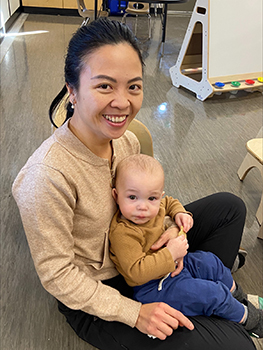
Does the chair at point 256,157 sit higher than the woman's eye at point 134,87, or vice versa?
the woman's eye at point 134,87

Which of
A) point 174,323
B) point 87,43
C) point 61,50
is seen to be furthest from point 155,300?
point 61,50

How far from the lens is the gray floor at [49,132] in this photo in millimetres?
1368

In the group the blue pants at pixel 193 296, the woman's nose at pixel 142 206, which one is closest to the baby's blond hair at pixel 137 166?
the woman's nose at pixel 142 206

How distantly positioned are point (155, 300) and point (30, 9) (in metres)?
6.85

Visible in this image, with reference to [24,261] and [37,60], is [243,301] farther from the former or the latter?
[37,60]

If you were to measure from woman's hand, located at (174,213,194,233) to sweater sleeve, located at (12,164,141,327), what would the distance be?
13.5 inches

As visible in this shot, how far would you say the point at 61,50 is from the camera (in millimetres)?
4488

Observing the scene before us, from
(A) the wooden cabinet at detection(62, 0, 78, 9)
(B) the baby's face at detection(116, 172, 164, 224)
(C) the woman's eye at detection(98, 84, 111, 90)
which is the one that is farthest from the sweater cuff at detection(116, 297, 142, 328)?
(A) the wooden cabinet at detection(62, 0, 78, 9)

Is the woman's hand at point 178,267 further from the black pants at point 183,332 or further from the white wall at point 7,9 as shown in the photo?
the white wall at point 7,9

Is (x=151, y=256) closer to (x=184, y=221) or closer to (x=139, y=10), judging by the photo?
(x=184, y=221)

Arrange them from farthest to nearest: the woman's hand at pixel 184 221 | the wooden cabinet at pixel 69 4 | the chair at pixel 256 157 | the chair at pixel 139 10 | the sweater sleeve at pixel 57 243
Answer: the wooden cabinet at pixel 69 4, the chair at pixel 139 10, the chair at pixel 256 157, the woman's hand at pixel 184 221, the sweater sleeve at pixel 57 243

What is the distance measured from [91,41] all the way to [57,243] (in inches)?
21.5

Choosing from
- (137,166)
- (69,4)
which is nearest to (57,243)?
(137,166)

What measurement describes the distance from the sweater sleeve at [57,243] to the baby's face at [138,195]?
0.18 m
